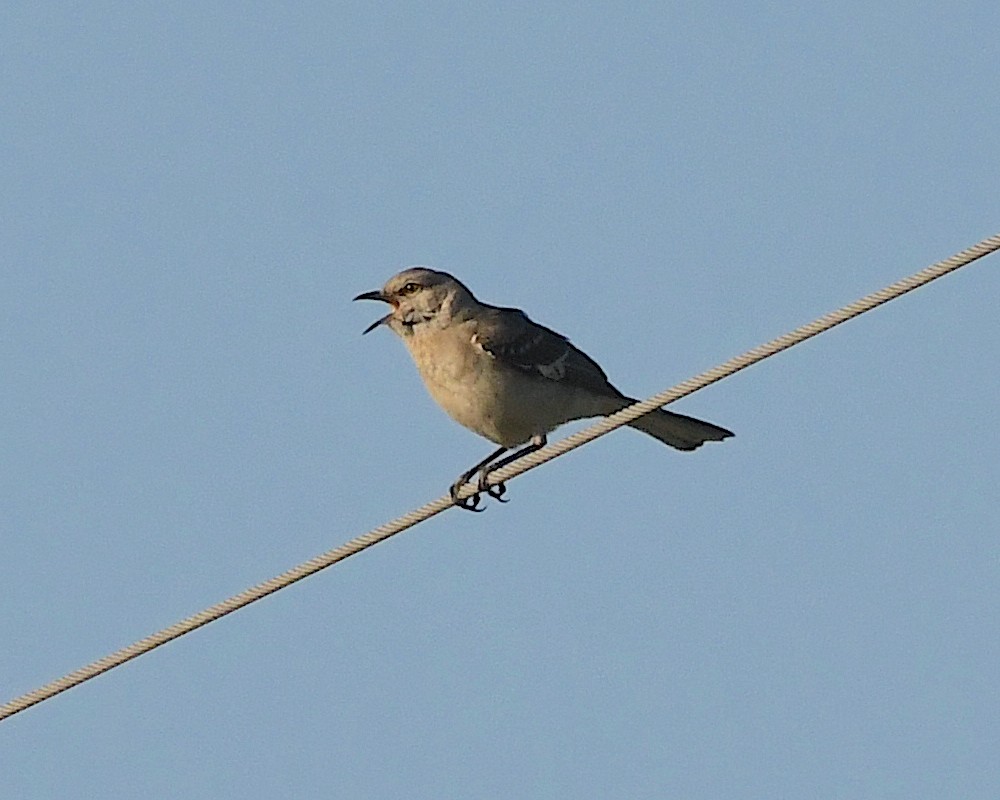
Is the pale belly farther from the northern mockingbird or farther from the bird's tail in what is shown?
the bird's tail

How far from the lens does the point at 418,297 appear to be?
11312 millimetres

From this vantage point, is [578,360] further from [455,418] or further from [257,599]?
[257,599]

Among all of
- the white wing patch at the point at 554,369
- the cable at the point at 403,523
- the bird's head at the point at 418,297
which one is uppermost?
the bird's head at the point at 418,297

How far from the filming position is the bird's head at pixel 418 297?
1122 cm

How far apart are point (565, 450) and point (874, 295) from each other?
162 centimetres

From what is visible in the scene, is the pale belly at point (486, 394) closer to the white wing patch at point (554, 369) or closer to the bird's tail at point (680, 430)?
the white wing patch at point (554, 369)

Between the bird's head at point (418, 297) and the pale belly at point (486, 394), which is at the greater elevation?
the bird's head at point (418, 297)

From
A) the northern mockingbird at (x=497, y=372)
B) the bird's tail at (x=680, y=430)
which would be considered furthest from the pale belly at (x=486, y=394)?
the bird's tail at (x=680, y=430)

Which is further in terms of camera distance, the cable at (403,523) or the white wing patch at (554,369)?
the white wing patch at (554,369)

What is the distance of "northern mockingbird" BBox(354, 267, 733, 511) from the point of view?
35.4 feet

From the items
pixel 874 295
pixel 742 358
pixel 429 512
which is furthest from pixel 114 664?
pixel 874 295

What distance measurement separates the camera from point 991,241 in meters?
6.48

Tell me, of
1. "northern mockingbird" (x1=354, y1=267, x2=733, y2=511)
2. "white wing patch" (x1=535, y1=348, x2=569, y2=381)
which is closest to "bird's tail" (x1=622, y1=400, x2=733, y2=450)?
"northern mockingbird" (x1=354, y1=267, x2=733, y2=511)

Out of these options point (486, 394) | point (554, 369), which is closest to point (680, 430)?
point (554, 369)
